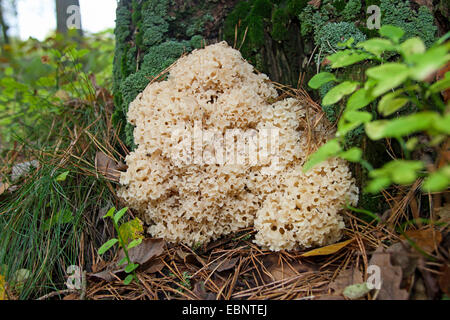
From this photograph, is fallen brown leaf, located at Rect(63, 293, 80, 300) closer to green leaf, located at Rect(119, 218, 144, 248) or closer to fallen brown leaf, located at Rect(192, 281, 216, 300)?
green leaf, located at Rect(119, 218, 144, 248)

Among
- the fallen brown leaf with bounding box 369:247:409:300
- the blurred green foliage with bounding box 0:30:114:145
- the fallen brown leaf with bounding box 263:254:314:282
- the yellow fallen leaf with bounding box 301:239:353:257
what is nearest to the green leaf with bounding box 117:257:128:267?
the fallen brown leaf with bounding box 263:254:314:282

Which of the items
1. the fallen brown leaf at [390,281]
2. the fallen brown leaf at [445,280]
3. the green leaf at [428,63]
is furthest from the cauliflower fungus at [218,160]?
the green leaf at [428,63]

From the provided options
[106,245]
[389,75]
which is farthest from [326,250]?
[106,245]

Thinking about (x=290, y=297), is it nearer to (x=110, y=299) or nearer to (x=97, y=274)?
(x=110, y=299)

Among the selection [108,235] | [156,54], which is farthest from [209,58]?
[108,235]

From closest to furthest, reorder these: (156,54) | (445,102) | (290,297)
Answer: (290,297)
(445,102)
(156,54)

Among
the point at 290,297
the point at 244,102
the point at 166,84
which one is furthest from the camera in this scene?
the point at 166,84
